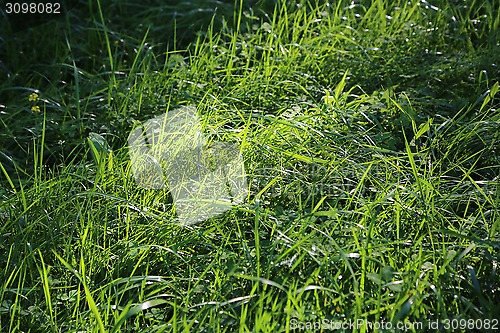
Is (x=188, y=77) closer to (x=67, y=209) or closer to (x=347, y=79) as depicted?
(x=347, y=79)

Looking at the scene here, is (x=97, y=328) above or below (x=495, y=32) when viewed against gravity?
below

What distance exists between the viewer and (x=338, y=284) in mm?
1904

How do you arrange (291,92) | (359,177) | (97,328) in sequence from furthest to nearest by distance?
(291,92) < (359,177) < (97,328)

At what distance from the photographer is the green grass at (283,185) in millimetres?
1869

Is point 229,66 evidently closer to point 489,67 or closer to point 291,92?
point 291,92

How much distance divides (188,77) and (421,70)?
1042mm

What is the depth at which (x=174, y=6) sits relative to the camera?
3.96 metres

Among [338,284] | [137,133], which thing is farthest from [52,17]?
[338,284]

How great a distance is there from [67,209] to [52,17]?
2019mm

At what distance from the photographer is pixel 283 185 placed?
2.33 meters

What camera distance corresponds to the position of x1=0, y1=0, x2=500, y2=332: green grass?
1.87 m

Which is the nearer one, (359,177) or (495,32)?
(359,177)

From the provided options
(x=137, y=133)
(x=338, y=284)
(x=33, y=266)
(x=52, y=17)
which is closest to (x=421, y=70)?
(x=137, y=133)

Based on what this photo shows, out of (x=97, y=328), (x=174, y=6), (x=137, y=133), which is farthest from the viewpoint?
(x=174, y=6)
